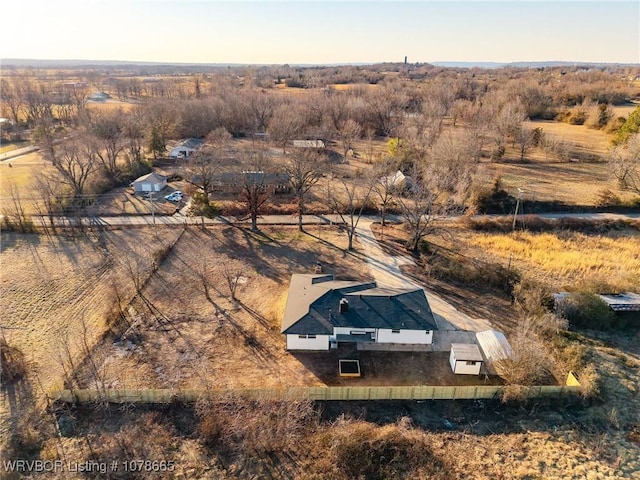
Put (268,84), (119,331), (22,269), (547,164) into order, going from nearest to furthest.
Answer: (119,331), (22,269), (547,164), (268,84)

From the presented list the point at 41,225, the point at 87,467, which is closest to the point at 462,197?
the point at 87,467

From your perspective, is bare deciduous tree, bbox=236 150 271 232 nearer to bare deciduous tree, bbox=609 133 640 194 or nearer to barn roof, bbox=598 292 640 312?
barn roof, bbox=598 292 640 312

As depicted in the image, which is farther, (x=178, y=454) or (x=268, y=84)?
(x=268, y=84)

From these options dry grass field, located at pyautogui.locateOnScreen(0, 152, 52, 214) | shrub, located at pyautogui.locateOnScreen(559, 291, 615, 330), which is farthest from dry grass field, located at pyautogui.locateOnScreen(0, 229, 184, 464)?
shrub, located at pyautogui.locateOnScreen(559, 291, 615, 330)

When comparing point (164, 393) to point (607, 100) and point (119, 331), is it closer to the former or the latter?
point (119, 331)

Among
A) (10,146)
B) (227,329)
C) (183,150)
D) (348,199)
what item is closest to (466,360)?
(227,329)

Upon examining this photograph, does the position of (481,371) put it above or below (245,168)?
below

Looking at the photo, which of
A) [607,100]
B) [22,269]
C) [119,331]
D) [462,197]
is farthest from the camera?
[607,100]
